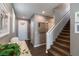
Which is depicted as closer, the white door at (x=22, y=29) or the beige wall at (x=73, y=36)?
the beige wall at (x=73, y=36)

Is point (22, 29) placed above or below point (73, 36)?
above

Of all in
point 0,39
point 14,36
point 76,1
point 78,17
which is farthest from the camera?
point 14,36

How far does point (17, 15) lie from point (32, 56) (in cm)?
78

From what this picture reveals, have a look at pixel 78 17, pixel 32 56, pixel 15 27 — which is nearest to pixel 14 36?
pixel 15 27

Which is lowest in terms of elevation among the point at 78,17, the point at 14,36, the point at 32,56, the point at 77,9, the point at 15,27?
the point at 32,56

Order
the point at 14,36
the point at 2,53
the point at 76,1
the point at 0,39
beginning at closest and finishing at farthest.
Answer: the point at 2,53
the point at 0,39
the point at 76,1
the point at 14,36

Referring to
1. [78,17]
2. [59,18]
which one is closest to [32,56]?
[78,17]

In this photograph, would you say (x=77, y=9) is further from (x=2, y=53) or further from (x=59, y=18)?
(x=2, y=53)

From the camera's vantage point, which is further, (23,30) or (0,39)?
(23,30)

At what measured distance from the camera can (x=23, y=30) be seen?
1.62 m

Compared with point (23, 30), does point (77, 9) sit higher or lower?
higher

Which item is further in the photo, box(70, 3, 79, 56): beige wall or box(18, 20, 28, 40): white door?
box(18, 20, 28, 40): white door

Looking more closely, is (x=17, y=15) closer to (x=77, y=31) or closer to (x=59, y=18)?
(x=59, y=18)

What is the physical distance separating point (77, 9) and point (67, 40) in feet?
1.88
